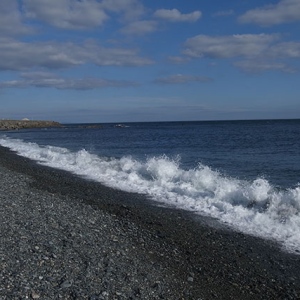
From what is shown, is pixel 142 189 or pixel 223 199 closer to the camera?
pixel 223 199

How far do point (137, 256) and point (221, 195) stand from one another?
6.66 m

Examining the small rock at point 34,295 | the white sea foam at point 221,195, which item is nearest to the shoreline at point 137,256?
the small rock at point 34,295

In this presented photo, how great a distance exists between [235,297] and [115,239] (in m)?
3.33

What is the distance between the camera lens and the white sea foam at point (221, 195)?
10672 millimetres

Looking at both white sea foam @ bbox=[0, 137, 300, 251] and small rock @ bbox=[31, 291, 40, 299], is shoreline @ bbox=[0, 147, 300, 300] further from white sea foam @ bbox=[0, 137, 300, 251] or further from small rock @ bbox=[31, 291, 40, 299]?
white sea foam @ bbox=[0, 137, 300, 251]

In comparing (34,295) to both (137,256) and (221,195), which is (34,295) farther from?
(221,195)

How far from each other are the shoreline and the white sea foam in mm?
841

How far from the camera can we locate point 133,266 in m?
7.42

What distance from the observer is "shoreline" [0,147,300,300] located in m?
6.43

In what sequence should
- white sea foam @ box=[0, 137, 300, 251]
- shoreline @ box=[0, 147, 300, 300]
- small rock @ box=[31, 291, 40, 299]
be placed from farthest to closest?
white sea foam @ box=[0, 137, 300, 251]
shoreline @ box=[0, 147, 300, 300]
small rock @ box=[31, 291, 40, 299]

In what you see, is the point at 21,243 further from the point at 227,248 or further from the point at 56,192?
the point at 56,192

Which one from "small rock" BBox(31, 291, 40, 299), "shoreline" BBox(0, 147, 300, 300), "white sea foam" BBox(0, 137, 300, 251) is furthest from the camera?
"white sea foam" BBox(0, 137, 300, 251)

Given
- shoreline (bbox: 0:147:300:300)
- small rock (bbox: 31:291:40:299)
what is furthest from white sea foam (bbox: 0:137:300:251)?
small rock (bbox: 31:291:40:299)

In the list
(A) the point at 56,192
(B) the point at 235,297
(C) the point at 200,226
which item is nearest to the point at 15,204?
(A) the point at 56,192
